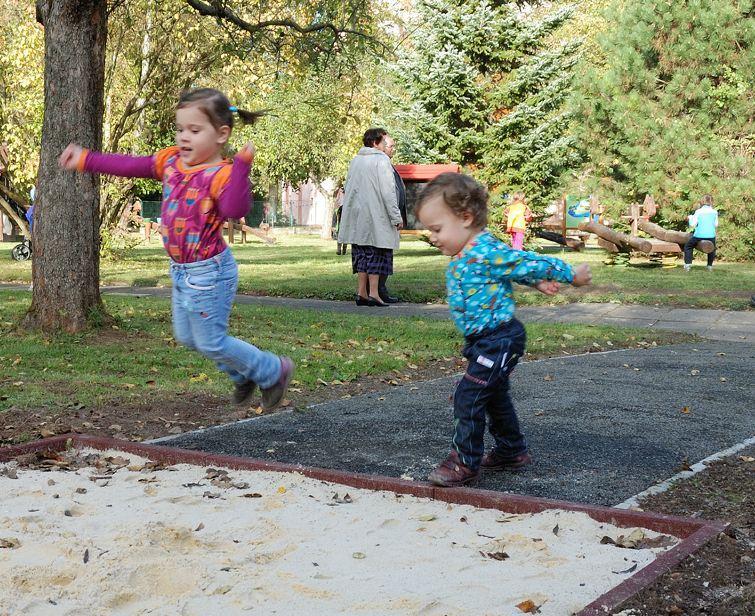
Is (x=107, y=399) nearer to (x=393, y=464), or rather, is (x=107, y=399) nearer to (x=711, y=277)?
(x=393, y=464)

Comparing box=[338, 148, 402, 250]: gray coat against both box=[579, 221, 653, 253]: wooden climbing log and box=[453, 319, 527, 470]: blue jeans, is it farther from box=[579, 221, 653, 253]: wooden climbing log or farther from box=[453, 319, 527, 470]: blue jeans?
box=[579, 221, 653, 253]: wooden climbing log

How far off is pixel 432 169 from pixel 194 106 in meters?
20.4

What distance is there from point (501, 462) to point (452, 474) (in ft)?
1.63

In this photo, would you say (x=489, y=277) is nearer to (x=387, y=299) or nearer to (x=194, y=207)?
(x=194, y=207)

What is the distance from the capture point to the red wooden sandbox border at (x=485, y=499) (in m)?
3.28

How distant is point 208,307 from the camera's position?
4.93 m

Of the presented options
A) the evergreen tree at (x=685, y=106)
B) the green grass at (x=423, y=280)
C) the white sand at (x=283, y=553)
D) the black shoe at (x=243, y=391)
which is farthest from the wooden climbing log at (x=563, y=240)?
the white sand at (x=283, y=553)

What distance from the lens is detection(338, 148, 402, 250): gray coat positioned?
12617 millimetres

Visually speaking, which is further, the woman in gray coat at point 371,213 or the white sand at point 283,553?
the woman in gray coat at point 371,213

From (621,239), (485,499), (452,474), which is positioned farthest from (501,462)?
(621,239)

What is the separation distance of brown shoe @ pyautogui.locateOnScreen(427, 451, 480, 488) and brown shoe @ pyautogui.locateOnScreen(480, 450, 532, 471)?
0.27 metres

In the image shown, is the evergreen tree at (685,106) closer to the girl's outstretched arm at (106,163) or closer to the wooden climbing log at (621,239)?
the wooden climbing log at (621,239)

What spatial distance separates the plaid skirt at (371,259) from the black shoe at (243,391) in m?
7.38

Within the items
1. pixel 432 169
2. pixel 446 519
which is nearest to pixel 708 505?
pixel 446 519
